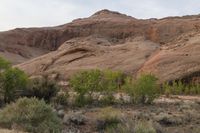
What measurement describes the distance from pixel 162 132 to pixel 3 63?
19.3 meters

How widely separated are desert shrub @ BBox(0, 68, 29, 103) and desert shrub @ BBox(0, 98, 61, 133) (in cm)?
1566

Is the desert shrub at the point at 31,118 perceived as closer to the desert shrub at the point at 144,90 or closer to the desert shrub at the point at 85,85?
the desert shrub at the point at 85,85

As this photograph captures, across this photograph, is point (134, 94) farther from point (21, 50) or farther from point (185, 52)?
point (21, 50)

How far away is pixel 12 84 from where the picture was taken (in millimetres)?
35469

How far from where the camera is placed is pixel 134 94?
4119 centimetres

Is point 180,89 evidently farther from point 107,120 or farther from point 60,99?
point 107,120

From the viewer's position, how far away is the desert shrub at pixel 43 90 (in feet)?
119

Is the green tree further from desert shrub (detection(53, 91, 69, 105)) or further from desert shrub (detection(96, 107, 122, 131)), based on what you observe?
desert shrub (detection(96, 107, 122, 131))

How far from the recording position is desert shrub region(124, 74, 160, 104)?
3988 centimetres

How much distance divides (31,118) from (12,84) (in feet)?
58.3

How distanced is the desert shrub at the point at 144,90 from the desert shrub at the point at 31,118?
2151 cm

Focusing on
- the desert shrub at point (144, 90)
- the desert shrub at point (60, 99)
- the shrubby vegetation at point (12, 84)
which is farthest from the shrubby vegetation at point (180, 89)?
the shrubby vegetation at point (12, 84)

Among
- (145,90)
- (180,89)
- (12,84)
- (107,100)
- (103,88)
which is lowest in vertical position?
(180,89)

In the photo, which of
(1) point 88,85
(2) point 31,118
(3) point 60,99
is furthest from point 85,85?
(2) point 31,118
